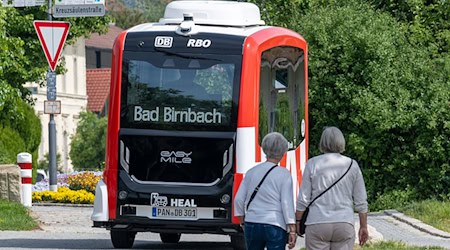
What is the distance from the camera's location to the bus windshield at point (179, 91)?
57.4ft

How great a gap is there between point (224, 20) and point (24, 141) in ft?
75.9

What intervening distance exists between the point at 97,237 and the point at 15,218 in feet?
5.91

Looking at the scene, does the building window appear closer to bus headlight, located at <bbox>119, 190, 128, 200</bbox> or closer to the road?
the road

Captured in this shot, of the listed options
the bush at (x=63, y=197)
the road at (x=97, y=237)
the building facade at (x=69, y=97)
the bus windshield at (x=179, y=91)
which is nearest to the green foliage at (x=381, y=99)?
the road at (x=97, y=237)

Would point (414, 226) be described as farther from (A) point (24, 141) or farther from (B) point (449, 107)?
(A) point (24, 141)

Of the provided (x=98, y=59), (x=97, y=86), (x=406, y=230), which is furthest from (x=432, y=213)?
(x=98, y=59)

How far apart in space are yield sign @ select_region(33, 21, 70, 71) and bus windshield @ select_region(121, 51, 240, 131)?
935 centimetres

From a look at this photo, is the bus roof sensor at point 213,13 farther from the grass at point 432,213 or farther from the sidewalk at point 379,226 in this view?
the grass at point 432,213

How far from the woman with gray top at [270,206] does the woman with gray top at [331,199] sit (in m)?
0.13

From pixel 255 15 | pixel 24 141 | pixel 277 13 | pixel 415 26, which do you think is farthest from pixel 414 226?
pixel 24 141

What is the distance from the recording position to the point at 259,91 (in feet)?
58.1

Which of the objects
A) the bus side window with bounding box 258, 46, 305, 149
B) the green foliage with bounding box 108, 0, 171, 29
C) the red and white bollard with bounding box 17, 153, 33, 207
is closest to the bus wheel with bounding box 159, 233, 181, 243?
the bus side window with bounding box 258, 46, 305, 149

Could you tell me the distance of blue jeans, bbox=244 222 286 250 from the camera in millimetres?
11234

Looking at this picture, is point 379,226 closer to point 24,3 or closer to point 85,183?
point 85,183
